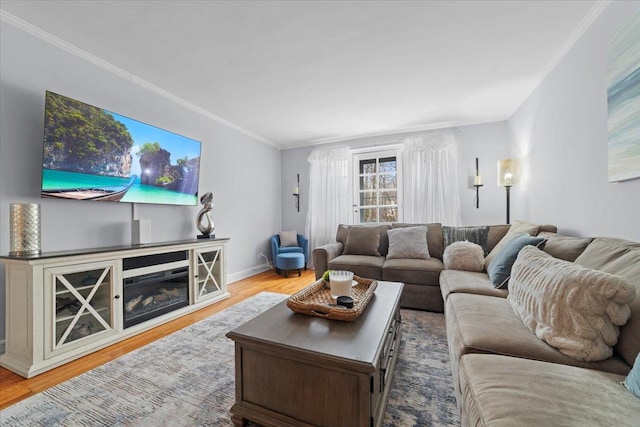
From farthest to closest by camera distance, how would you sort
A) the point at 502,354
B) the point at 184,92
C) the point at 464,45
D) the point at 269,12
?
the point at 184,92
the point at 464,45
the point at 269,12
the point at 502,354

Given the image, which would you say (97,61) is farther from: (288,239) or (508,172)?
(508,172)

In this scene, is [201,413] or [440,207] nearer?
[201,413]

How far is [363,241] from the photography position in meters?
3.53

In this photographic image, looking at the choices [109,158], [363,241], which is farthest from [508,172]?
[109,158]

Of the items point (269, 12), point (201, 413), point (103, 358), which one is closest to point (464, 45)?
point (269, 12)

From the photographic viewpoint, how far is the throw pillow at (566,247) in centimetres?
155

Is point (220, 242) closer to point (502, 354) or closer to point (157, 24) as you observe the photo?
point (157, 24)

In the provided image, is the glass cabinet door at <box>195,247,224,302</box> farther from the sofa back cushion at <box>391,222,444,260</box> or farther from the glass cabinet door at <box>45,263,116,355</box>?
the sofa back cushion at <box>391,222,444,260</box>

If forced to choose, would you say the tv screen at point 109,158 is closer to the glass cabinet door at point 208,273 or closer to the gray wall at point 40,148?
the gray wall at point 40,148

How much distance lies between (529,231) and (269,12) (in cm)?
275

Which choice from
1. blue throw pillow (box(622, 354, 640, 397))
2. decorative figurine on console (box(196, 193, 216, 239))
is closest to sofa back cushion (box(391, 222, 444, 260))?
blue throw pillow (box(622, 354, 640, 397))

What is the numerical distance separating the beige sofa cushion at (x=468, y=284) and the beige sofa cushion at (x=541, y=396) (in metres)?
0.96

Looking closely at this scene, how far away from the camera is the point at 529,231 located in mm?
2236

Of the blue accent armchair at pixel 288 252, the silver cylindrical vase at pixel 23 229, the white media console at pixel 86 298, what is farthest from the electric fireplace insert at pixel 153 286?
the blue accent armchair at pixel 288 252
